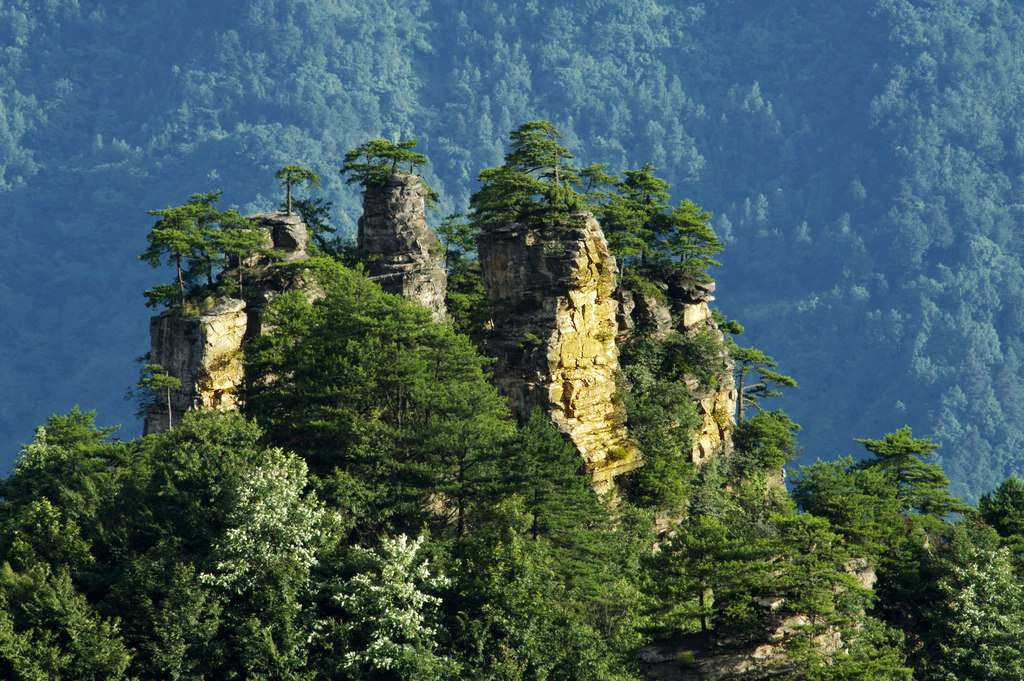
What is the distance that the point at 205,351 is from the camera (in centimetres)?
6556

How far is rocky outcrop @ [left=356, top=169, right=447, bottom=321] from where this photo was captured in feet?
237

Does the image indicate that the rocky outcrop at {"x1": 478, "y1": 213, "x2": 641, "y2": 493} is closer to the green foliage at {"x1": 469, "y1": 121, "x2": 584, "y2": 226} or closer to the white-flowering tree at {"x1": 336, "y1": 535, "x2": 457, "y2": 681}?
the green foliage at {"x1": 469, "y1": 121, "x2": 584, "y2": 226}

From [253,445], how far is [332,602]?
8.23m

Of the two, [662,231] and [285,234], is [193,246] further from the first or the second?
[662,231]

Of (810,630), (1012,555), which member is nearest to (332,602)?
(810,630)

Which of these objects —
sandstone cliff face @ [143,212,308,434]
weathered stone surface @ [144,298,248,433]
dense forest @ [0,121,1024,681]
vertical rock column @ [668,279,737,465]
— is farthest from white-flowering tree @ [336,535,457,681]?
vertical rock column @ [668,279,737,465]

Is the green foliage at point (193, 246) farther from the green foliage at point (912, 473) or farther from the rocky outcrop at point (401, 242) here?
the green foliage at point (912, 473)

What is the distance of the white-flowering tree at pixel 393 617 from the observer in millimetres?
45188

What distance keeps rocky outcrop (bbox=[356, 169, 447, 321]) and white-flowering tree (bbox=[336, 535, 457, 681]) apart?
87.4 feet

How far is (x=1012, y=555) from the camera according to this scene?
206 ft

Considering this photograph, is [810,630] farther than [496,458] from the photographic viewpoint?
No

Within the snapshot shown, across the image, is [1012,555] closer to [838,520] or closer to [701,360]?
[838,520]

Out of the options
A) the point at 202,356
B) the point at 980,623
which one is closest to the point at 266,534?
the point at 202,356

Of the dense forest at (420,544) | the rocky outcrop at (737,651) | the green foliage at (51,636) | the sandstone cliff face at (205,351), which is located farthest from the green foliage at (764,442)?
the green foliage at (51,636)
